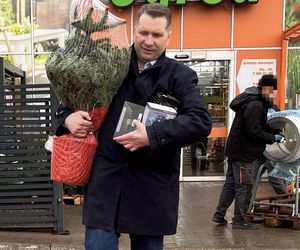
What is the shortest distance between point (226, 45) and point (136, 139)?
7224 mm

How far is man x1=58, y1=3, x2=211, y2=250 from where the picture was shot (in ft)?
7.78

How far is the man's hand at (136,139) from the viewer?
87.0 inches

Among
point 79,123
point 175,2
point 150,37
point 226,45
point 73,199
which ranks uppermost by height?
point 175,2

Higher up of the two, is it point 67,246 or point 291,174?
point 291,174

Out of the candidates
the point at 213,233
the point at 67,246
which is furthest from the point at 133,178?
the point at 213,233

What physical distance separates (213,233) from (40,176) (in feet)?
7.06

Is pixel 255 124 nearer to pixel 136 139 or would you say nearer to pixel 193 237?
pixel 193 237

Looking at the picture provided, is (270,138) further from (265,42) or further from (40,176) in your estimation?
(265,42)

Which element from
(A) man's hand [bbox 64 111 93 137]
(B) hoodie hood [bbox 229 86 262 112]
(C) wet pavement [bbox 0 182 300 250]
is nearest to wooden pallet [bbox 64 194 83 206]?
(C) wet pavement [bbox 0 182 300 250]

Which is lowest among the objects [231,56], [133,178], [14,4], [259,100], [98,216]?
[98,216]

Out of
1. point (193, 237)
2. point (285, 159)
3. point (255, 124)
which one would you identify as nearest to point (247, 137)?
point (255, 124)

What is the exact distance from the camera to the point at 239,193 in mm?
5609

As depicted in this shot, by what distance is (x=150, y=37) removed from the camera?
93.0 inches

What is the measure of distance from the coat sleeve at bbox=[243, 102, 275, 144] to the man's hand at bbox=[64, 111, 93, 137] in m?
3.35
